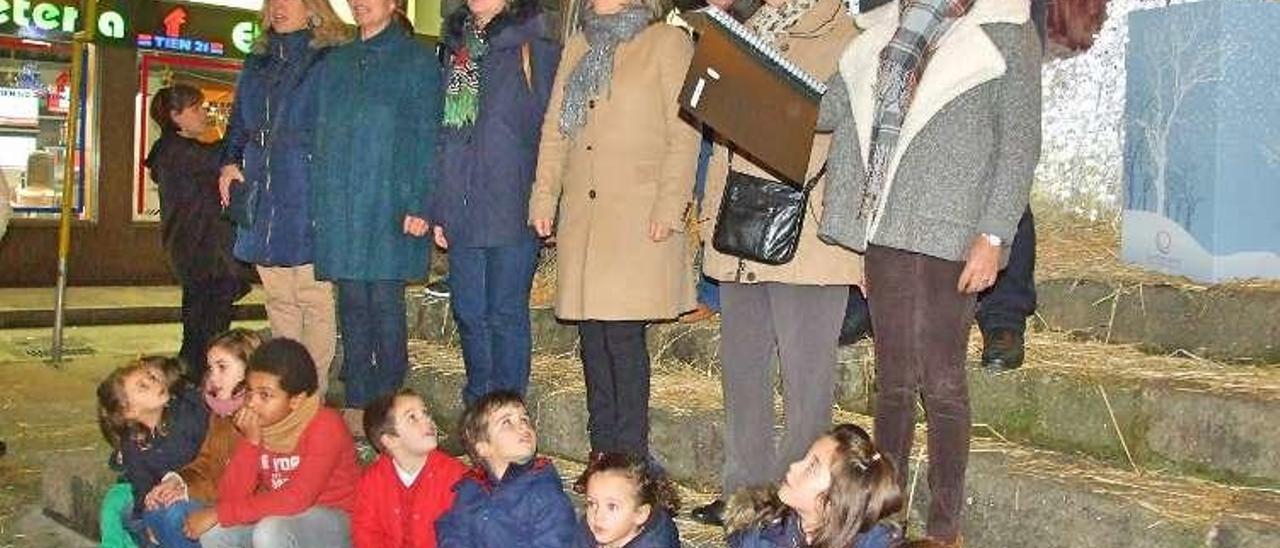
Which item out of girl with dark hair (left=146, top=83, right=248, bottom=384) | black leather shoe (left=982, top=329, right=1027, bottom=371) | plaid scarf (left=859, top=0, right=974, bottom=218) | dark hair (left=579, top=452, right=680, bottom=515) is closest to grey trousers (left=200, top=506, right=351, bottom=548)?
dark hair (left=579, top=452, right=680, bottom=515)

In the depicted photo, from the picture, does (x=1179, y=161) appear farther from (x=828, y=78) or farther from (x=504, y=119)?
(x=504, y=119)

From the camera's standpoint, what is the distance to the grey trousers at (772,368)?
13.9 ft

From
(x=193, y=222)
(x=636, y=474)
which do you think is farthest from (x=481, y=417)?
(x=193, y=222)

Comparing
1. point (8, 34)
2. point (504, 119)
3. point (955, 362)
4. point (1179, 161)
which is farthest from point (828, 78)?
point (8, 34)

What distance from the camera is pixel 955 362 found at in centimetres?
386

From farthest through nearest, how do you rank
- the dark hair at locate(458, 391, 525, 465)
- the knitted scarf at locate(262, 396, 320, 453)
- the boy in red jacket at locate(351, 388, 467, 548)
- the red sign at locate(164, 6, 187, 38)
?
the red sign at locate(164, 6, 187, 38) → the knitted scarf at locate(262, 396, 320, 453) → the boy in red jacket at locate(351, 388, 467, 548) → the dark hair at locate(458, 391, 525, 465)

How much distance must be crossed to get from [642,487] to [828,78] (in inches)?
50.3

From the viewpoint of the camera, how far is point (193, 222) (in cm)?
721

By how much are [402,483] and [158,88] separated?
10.8 metres

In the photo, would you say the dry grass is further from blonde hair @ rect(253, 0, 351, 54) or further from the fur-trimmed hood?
blonde hair @ rect(253, 0, 351, 54)

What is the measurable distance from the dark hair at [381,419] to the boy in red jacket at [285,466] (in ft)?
0.71

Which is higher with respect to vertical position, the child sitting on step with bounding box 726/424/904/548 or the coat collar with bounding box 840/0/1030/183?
the coat collar with bounding box 840/0/1030/183

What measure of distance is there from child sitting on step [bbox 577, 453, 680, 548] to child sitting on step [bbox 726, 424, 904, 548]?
28cm

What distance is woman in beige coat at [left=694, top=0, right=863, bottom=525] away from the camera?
4.23 metres
